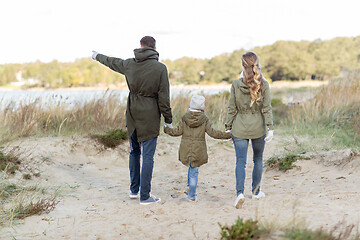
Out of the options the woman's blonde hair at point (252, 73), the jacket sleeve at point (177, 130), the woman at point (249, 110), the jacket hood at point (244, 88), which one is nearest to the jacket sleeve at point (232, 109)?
the woman at point (249, 110)

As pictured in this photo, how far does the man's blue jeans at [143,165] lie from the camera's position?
4.36 m

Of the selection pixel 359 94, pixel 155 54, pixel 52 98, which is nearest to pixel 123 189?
pixel 155 54

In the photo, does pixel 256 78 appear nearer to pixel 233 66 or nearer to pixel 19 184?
pixel 19 184

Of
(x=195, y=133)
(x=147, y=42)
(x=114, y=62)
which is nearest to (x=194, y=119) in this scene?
(x=195, y=133)

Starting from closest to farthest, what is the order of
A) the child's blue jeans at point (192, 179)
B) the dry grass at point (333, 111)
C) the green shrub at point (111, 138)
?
the child's blue jeans at point (192, 179)
the green shrub at point (111, 138)
the dry grass at point (333, 111)

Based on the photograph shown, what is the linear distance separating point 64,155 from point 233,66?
33.7 meters

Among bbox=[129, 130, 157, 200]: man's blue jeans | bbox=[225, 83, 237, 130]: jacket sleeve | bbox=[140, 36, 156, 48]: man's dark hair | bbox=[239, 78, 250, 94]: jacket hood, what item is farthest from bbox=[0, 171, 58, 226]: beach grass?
bbox=[239, 78, 250, 94]: jacket hood

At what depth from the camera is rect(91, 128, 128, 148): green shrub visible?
24.8 ft

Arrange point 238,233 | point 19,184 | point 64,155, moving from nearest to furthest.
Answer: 1. point 238,233
2. point 19,184
3. point 64,155

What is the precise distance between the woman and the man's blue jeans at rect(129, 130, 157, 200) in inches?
39.1

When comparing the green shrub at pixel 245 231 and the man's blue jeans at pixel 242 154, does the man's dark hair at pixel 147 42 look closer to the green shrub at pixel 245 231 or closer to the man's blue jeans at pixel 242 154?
the man's blue jeans at pixel 242 154

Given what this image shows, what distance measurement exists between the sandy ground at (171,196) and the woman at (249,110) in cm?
58

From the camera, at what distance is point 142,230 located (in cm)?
365

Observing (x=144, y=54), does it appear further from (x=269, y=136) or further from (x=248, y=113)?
(x=269, y=136)
